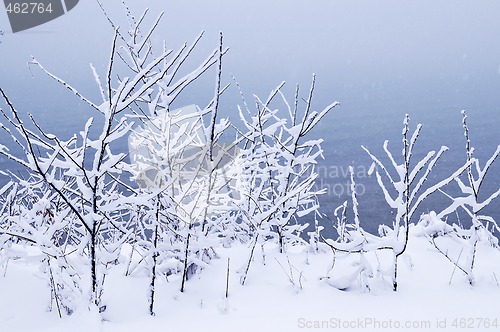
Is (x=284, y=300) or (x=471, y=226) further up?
(x=471, y=226)

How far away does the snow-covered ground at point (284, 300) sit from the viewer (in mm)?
2488

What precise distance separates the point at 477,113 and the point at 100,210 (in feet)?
279

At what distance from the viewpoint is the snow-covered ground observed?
2.49 meters

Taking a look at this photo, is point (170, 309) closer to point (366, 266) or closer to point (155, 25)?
point (366, 266)

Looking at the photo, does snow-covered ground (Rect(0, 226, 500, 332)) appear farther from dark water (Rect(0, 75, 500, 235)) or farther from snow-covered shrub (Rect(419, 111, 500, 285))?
dark water (Rect(0, 75, 500, 235))

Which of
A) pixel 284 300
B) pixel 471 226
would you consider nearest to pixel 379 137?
pixel 471 226

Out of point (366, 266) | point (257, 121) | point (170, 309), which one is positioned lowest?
point (170, 309)

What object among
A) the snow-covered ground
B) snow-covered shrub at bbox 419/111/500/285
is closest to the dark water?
snow-covered shrub at bbox 419/111/500/285

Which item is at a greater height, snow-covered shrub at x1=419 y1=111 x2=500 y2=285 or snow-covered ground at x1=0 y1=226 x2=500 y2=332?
snow-covered shrub at x1=419 y1=111 x2=500 y2=285

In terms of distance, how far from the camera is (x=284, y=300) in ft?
9.43

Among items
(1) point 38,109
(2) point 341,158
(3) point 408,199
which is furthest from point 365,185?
(1) point 38,109

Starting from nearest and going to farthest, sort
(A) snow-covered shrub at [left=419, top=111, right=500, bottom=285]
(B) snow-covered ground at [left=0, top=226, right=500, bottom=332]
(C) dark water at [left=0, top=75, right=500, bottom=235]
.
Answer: (B) snow-covered ground at [left=0, top=226, right=500, bottom=332], (A) snow-covered shrub at [left=419, top=111, right=500, bottom=285], (C) dark water at [left=0, top=75, right=500, bottom=235]

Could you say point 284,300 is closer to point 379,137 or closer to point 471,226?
point 471,226

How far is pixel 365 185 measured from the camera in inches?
1694
